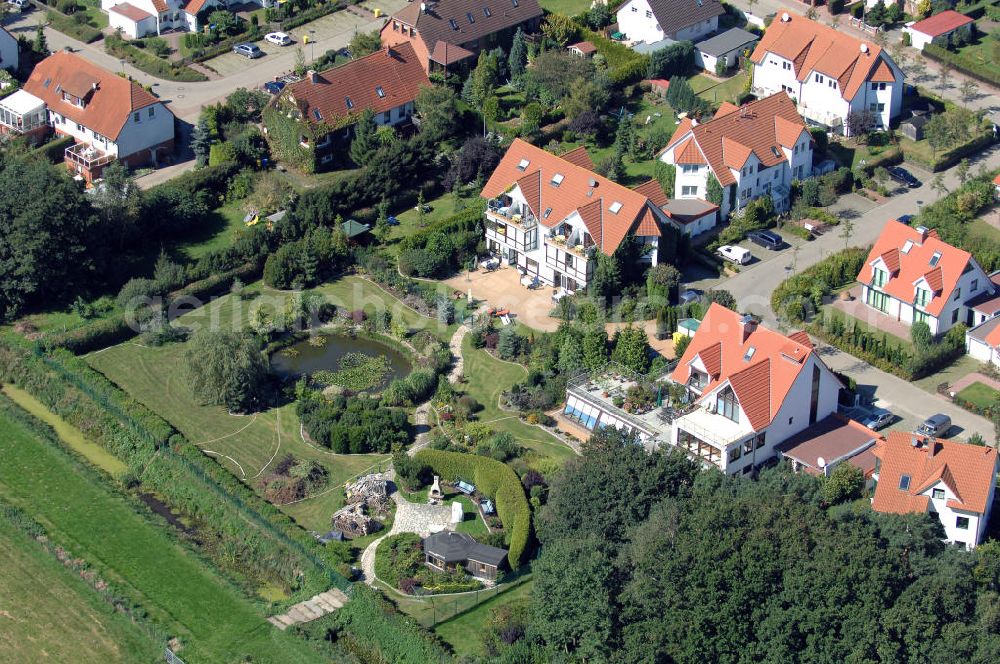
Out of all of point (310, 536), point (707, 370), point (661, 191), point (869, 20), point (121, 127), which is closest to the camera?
point (310, 536)

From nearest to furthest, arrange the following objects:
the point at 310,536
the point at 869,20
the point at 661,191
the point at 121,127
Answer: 1. the point at 310,536
2. the point at 661,191
3. the point at 121,127
4. the point at 869,20

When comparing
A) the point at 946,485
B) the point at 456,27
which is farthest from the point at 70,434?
the point at 946,485

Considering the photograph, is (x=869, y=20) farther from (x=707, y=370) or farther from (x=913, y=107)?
(x=707, y=370)

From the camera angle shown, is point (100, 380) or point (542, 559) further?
point (100, 380)

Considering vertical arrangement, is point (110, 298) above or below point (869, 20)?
below

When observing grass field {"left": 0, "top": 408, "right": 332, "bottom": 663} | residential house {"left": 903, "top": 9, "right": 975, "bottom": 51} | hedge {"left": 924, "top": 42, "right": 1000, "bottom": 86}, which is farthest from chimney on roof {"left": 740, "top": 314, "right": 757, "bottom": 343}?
residential house {"left": 903, "top": 9, "right": 975, "bottom": 51}

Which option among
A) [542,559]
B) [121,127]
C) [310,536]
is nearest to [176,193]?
[121,127]

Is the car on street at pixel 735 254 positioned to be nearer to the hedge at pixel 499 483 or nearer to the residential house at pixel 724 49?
the residential house at pixel 724 49
